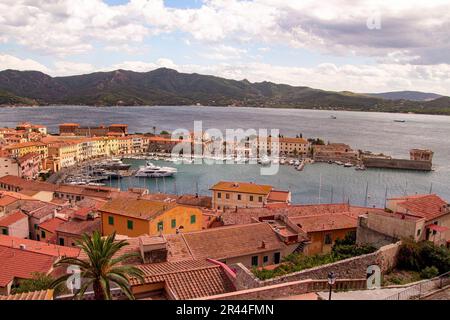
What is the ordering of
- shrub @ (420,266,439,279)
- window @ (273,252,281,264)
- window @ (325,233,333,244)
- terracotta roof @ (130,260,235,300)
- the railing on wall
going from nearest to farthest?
the railing on wall → terracotta roof @ (130,260,235,300) → shrub @ (420,266,439,279) → window @ (273,252,281,264) → window @ (325,233,333,244)

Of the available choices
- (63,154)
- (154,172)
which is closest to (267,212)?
(154,172)

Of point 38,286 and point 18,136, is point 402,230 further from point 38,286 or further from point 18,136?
point 18,136

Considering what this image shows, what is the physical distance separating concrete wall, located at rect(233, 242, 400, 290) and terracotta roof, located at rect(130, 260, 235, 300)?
15.5 inches

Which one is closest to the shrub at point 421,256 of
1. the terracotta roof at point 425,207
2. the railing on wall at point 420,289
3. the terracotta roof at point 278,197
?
the terracotta roof at point 425,207

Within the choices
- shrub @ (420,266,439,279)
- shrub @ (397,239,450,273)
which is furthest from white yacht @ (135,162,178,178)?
shrub @ (420,266,439,279)

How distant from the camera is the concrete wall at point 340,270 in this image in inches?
347

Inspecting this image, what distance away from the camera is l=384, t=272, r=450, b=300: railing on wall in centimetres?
738

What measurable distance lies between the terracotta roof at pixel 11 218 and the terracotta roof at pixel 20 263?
7.64 meters

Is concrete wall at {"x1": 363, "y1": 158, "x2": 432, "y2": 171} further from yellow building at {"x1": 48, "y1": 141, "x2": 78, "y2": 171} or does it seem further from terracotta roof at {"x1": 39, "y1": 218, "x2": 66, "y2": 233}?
terracotta roof at {"x1": 39, "y1": 218, "x2": 66, "y2": 233}

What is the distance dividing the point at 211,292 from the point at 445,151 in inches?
4007

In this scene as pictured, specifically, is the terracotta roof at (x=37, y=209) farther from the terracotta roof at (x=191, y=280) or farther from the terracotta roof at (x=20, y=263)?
the terracotta roof at (x=191, y=280)

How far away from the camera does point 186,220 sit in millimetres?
19062

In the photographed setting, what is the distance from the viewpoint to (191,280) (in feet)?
27.9

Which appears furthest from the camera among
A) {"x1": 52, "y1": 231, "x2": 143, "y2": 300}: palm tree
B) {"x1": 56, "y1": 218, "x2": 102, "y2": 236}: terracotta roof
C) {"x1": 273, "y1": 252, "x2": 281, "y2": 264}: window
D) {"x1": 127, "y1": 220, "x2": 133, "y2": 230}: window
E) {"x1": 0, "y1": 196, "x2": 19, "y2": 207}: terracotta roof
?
{"x1": 0, "y1": 196, "x2": 19, "y2": 207}: terracotta roof
